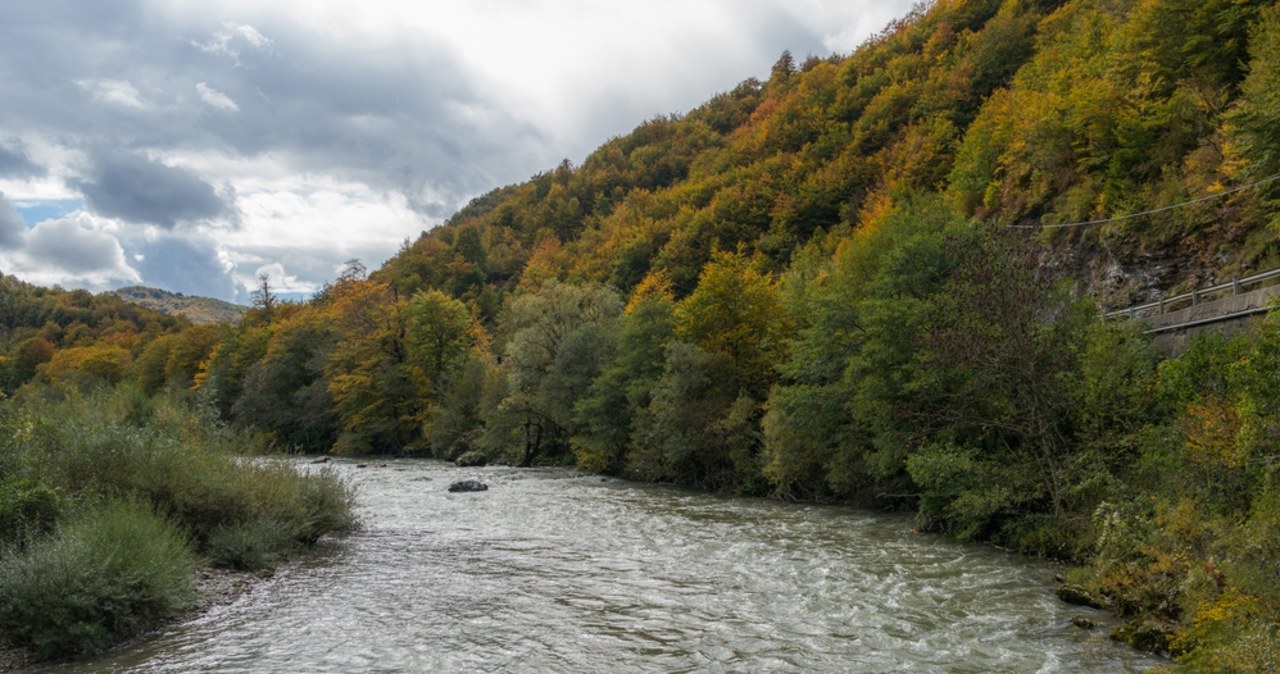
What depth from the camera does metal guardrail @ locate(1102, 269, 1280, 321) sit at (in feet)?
63.2

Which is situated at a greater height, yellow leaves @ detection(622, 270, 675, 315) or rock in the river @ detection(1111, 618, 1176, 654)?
yellow leaves @ detection(622, 270, 675, 315)

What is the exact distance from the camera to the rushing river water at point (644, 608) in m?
11.3

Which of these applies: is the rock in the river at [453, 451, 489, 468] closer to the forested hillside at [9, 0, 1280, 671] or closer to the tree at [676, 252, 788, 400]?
the forested hillside at [9, 0, 1280, 671]

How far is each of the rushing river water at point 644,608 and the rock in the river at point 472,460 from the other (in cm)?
2949

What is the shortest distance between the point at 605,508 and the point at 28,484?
19201mm

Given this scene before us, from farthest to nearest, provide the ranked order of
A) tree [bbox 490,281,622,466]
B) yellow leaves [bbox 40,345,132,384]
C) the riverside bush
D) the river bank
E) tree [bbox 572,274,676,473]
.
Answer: yellow leaves [bbox 40,345,132,384]
tree [bbox 490,281,622,466]
tree [bbox 572,274,676,473]
the riverside bush
the river bank

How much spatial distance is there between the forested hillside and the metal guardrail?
1.60 meters

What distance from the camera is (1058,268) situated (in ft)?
107

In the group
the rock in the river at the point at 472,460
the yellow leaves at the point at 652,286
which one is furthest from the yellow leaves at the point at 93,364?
the yellow leaves at the point at 652,286

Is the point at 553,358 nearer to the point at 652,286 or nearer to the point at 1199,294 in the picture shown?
the point at 652,286

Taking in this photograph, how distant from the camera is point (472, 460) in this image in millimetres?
54219

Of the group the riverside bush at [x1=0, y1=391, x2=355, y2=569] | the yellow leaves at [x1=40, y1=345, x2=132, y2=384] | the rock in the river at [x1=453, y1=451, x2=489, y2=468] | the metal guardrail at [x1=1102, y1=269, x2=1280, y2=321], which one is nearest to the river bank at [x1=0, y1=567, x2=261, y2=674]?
the riverside bush at [x1=0, y1=391, x2=355, y2=569]

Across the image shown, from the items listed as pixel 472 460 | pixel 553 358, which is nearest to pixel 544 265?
pixel 553 358

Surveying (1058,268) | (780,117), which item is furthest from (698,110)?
(1058,268)
